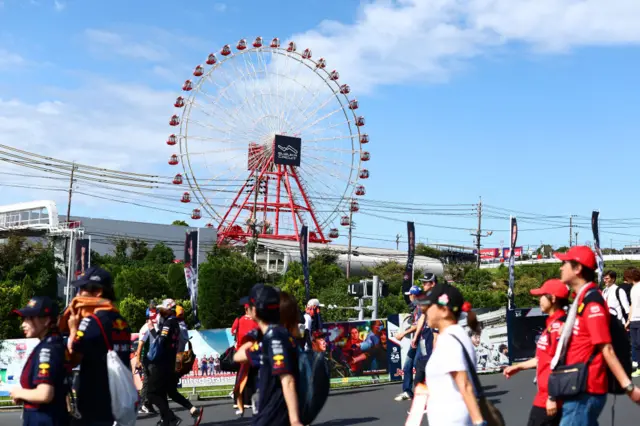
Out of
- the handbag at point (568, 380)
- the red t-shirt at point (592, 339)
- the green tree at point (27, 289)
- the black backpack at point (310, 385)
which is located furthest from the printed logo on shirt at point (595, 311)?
the green tree at point (27, 289)

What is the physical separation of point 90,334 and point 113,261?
170ft

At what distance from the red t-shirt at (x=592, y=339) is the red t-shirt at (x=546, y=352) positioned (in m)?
0.52

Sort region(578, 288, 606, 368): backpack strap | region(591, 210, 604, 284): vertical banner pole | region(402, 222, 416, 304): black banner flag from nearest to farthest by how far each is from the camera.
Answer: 1. region(578, 288, 606, 368): backpack strap
2. region(402, 222, 416, 304): black banner flag
3. region(591, 210, 604, 284): vertical banner pole

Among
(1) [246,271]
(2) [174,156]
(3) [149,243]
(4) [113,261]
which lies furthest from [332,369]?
(3) [149,243]

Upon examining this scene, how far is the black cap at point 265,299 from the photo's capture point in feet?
16.3

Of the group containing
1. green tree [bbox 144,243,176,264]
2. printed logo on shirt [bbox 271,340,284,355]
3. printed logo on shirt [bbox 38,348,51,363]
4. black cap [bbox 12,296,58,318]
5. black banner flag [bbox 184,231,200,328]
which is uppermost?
green tree [bbox 144,243,176,264]

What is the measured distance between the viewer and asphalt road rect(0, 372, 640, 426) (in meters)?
10.9

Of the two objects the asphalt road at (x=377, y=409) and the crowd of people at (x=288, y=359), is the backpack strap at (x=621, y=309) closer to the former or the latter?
the asphalt road at (x=377, y=409)

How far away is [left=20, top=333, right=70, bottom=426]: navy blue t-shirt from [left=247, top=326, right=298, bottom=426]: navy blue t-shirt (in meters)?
1.17

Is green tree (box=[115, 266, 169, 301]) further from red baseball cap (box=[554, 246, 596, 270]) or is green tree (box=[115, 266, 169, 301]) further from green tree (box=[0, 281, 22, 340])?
red baseball cap (box=[554, 246, 596, 270])

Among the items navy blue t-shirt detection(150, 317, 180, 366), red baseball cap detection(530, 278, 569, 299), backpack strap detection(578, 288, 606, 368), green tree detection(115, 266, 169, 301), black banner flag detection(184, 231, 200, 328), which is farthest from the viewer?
green tree detection(115, 266, 169, 301)

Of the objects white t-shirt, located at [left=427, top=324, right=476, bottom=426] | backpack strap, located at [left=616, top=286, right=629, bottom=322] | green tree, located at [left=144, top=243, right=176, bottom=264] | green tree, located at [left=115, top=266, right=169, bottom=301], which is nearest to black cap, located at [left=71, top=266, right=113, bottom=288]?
white t-shirt, located at [left=427, top=324, right=476, bottom=426]

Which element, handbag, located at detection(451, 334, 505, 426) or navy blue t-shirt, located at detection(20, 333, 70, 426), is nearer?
handbag, located at detection(451, 334, 505, 426)

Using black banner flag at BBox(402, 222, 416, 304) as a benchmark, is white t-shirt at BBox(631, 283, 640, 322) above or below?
below
